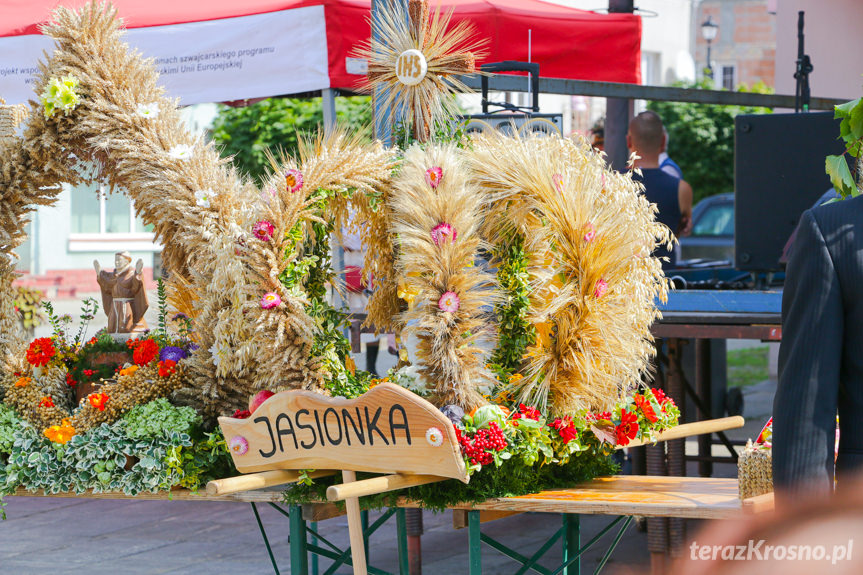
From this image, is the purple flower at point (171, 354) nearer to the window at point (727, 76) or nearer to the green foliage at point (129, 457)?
the green foliage at point (129, 457)

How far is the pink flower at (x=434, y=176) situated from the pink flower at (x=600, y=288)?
51 centimetres

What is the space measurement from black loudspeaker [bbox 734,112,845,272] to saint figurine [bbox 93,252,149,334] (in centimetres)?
346

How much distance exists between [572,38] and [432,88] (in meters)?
2.57

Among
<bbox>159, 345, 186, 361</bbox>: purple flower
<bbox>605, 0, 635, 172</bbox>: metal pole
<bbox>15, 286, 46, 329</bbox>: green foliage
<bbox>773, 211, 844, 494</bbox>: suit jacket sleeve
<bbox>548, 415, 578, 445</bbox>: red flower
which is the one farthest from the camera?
<bbox>15, 286, 46, 329</bbox>: green foliage

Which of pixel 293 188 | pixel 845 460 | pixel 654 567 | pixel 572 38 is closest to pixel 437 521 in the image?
pixel 654 567

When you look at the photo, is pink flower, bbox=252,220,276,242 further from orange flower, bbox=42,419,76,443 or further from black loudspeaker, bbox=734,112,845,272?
black loudspeaker, bbox=734,112,845,272

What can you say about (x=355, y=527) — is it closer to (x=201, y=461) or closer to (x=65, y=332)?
(x=201, y=461)

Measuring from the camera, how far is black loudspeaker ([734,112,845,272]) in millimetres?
5824

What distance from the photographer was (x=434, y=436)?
2666 millimetres

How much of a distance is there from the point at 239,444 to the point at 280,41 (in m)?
2.62

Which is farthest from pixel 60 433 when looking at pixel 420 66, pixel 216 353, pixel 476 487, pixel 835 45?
pixel 835 45

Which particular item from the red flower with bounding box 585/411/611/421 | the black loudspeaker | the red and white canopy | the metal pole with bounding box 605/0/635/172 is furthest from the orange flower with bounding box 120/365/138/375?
the metal pole with bounding box 605/0/635/172

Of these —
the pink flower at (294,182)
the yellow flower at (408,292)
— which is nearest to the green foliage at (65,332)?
the pink flower at (294,182)

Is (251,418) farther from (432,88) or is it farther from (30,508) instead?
(30,508)
